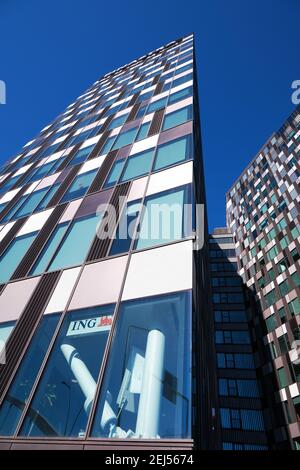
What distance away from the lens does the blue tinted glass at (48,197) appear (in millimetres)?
13252

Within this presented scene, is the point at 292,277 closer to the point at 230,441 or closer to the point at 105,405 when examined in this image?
the point at 230,441

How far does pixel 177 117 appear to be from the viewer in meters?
13.7

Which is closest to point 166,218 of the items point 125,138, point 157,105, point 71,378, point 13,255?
point 71,378

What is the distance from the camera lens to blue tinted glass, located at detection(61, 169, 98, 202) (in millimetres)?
12412

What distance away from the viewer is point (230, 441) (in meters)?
34.0

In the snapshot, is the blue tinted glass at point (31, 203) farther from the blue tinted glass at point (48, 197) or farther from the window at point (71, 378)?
the window at point (71, 378)

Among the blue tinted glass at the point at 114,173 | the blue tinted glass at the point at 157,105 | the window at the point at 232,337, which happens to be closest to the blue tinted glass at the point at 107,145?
the blue tinted glass at the point at 114,173

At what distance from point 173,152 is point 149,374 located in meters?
8.62

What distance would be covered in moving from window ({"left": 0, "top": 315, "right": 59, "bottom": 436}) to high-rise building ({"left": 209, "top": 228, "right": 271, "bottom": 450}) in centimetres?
3610

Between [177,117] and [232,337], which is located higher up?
[232,337]

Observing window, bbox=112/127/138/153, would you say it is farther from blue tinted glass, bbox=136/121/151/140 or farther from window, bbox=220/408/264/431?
window, bbox=220/408/264/431

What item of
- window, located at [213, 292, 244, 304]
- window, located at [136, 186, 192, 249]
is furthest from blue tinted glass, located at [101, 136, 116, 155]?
window, located at [213, 292, 244, 304]

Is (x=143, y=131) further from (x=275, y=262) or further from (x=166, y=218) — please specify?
(x=275, y=262)
